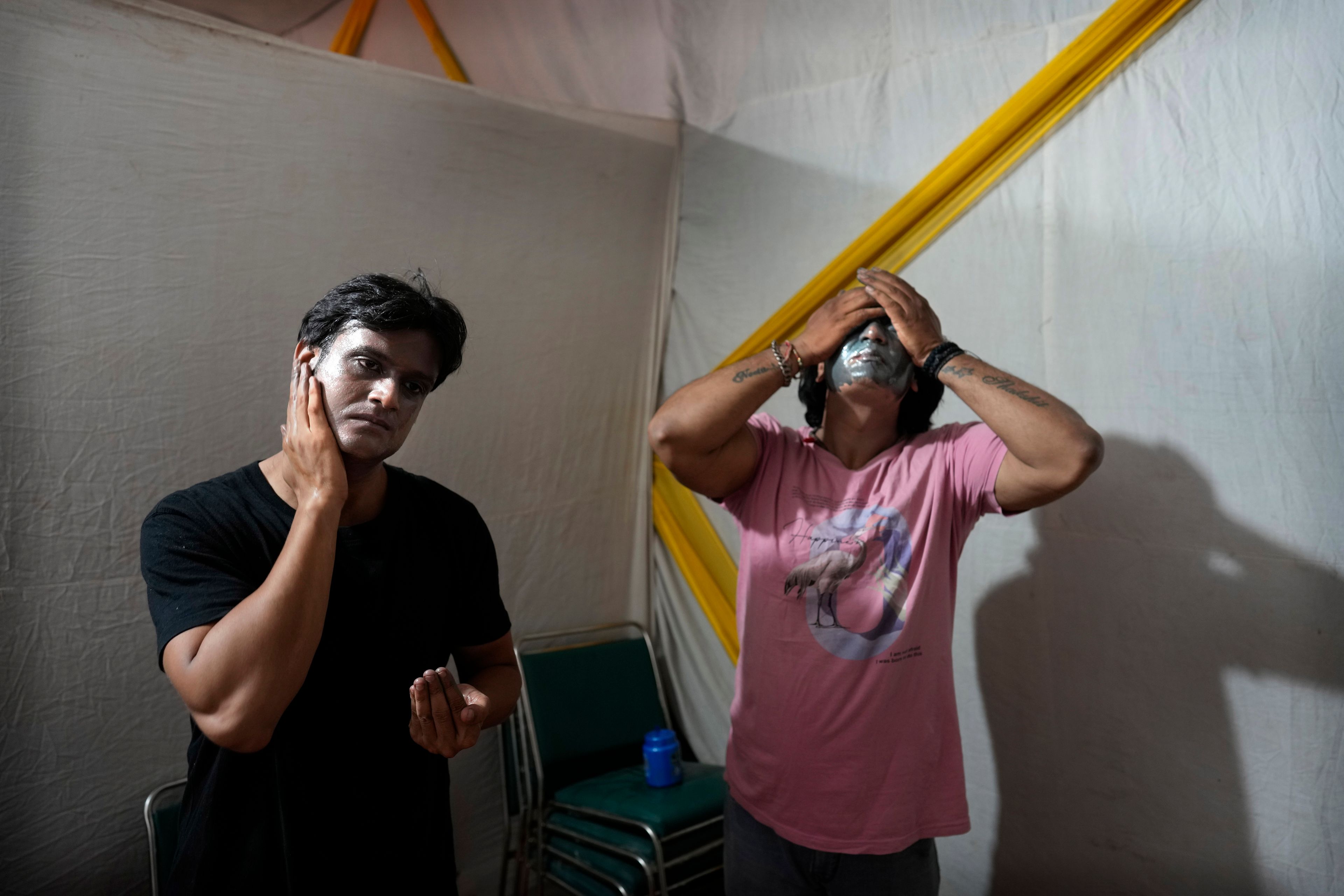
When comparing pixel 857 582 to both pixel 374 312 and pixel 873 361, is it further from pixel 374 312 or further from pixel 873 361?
pixel 374 312

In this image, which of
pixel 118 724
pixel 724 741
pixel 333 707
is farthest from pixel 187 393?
pixel 724 741

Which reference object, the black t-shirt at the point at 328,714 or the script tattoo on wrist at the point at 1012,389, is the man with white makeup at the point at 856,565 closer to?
the script tattoo on wrist at the point at 1012,389

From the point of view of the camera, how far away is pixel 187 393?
1.78 meters

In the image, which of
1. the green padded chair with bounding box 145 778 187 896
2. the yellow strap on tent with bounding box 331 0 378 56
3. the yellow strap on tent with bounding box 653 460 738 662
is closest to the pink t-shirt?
the yellow strap on tent with bounding box 653 460 738 662

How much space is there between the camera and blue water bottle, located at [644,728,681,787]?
84.6 inches

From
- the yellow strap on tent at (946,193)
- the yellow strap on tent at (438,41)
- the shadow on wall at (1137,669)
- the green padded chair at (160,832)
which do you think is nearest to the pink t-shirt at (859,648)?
the shadow on wall at (1137,669)

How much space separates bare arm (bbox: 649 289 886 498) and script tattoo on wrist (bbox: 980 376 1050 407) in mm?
234

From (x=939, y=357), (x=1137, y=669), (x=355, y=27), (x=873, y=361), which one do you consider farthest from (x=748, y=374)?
(x=355, y=27)

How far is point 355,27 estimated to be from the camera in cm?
288

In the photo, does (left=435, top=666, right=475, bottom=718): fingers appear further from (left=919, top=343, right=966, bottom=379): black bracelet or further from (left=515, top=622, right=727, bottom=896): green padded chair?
(left=515, top=622, right=727, bottom=896): green padded chair

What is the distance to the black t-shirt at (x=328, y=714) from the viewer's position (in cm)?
93

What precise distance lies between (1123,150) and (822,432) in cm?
96

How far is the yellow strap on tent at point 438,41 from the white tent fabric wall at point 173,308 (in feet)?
2.55

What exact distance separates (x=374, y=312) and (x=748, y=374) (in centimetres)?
62
